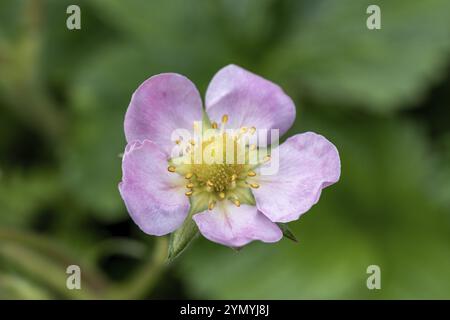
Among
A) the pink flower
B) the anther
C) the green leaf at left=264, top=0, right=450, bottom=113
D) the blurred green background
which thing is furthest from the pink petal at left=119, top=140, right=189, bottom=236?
the green leaf at left=264, top=0, right=450, bottom=113

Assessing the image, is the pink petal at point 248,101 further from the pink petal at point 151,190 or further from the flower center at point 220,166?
the pink petal at point 151,190

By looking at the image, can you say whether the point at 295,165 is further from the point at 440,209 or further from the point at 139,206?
the point at 440,209

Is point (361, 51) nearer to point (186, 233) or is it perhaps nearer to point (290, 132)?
point (290, 132)

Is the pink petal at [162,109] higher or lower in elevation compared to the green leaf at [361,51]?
lower

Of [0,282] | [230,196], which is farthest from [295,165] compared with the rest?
[0,282]

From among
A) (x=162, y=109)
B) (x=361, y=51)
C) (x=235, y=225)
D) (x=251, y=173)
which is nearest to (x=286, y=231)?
(x=235, y=225)

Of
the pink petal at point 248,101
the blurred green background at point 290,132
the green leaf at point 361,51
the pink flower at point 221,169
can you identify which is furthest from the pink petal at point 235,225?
the green leaf at point 361,51

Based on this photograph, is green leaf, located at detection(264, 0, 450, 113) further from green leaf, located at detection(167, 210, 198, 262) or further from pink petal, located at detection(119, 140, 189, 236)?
green leaf, located at detection(167, 210, 198, 262)
